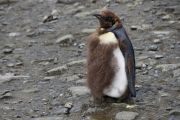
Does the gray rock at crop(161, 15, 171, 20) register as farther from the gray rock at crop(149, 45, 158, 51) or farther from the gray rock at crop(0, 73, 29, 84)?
the gray rock at crop(0, 73, 29, 84)

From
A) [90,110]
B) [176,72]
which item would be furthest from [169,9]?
[90,110]

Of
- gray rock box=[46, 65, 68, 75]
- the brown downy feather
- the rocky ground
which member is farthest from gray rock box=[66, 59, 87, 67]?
the brown downy feather

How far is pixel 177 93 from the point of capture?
3.19 metres

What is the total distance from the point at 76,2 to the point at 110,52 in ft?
11.5

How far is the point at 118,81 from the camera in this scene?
297 centimetres

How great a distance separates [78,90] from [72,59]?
977 mm

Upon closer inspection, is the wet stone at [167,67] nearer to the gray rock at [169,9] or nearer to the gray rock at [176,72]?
the gray rock at [176,72]

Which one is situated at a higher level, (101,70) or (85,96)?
(101,70)

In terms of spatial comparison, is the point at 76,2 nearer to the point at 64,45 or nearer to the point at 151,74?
the point at 64,45

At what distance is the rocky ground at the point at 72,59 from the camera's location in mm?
3041

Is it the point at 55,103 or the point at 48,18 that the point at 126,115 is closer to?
the point at 55,103

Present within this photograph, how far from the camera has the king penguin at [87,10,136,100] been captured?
2910 millimetres

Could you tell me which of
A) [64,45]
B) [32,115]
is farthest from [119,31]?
[64,45]

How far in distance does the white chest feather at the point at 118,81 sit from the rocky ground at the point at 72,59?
0.09 m
